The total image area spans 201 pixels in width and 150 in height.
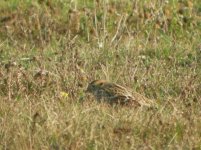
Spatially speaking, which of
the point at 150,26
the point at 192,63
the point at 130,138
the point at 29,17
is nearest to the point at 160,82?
the point at 192,63

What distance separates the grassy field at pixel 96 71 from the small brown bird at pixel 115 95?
9 cm

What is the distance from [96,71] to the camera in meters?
7.62

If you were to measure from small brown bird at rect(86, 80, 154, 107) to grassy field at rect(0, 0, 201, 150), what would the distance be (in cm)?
9

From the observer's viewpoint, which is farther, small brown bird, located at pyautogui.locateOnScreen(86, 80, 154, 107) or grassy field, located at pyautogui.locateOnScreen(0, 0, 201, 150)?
small brown bird, located at pyautogui.locateOnScreen(86, 80, 154, 107)

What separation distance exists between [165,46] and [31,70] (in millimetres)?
1763

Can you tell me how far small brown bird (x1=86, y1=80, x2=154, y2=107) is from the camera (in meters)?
6.43

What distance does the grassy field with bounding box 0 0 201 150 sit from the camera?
5.59 meters

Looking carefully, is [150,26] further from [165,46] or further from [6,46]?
[6,46]

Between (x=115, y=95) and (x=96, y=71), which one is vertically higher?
(x=115, y=95)

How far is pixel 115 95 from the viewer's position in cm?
648

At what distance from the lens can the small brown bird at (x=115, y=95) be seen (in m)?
6.43

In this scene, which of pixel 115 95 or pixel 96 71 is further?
pixel 96 71

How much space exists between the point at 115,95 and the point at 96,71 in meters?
1.17

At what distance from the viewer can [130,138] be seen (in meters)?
5.55
